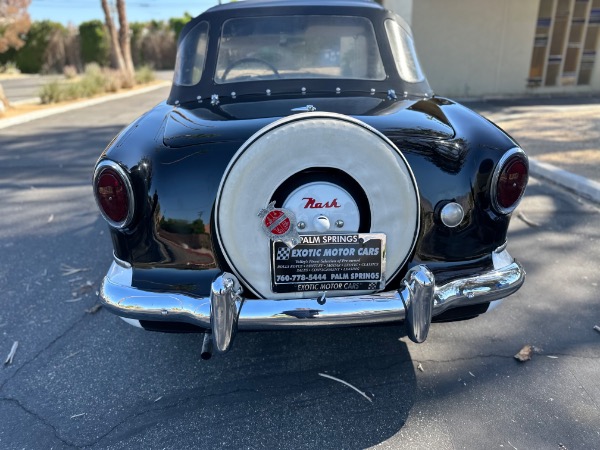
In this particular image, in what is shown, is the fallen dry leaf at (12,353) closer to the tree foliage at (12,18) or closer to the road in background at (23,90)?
the tree foliage at (12,18)

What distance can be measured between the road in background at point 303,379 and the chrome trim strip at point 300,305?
482 millimetres

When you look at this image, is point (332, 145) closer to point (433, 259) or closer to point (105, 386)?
point (433, 259)

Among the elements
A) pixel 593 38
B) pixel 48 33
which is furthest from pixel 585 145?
pixel 48 33

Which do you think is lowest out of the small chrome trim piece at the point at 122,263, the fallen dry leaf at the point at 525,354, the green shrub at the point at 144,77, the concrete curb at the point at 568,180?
the fallen dry leaf at the point at 525,354

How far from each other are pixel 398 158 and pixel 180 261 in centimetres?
102

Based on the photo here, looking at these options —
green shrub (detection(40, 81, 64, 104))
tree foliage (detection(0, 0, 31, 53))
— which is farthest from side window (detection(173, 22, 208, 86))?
green shrub (detection(40, 81, 64, 104))

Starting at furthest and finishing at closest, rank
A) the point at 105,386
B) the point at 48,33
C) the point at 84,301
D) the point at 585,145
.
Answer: the point at 48,33 < the point at 585,145 < the point at 84,301 < the point at 105,386

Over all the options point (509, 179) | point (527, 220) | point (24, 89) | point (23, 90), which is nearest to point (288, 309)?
point (509, 179)

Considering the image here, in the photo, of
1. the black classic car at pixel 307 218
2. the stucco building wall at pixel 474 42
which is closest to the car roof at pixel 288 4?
the black classic car at pixel 307 218

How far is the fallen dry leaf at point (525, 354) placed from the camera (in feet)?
7.75

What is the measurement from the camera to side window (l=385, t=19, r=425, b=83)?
2.93 meters

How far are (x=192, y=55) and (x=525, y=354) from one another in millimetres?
2749

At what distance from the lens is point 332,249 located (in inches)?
74.2

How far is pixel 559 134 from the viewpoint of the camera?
24.2 feet
